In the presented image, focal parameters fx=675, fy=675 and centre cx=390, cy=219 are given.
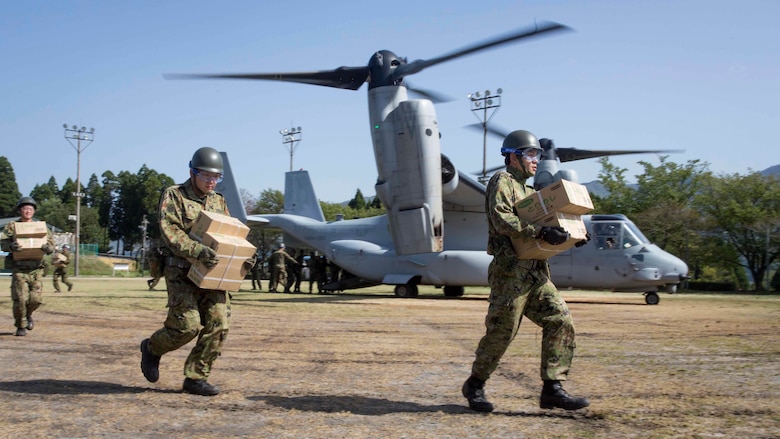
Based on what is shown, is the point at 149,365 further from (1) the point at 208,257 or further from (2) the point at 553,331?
(2) the point at 553,331

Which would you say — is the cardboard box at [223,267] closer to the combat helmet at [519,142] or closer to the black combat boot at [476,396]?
the black combat boot at [476,396]

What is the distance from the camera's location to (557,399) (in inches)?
176

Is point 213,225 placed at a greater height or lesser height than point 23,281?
greater

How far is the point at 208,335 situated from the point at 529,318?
94.6 inches

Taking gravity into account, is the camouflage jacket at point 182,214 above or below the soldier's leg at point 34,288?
above

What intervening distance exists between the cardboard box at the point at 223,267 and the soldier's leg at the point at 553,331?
2205 mm

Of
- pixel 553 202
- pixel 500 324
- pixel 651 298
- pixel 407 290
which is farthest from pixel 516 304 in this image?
pixel 407 290

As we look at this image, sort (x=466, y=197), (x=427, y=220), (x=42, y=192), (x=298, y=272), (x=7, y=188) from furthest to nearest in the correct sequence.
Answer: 1. (x=42, y=192)
2. (x=7, y=188)
3. (x=298, y=272)
4. (x=466, y=197)
5. (x=427, y=220)

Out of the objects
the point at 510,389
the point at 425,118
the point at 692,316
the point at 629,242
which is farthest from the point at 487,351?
the point at 629,242

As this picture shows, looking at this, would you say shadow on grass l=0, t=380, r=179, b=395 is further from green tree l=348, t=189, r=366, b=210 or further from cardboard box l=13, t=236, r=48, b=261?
green tree l=348, t=189, r=366, b=210

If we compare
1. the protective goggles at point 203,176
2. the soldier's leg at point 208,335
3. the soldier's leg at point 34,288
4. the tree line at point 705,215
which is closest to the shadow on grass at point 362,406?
the soldier's leg at point 208,335

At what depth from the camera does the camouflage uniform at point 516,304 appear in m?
4.57

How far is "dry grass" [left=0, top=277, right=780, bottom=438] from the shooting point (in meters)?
4.10

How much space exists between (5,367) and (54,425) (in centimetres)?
278
